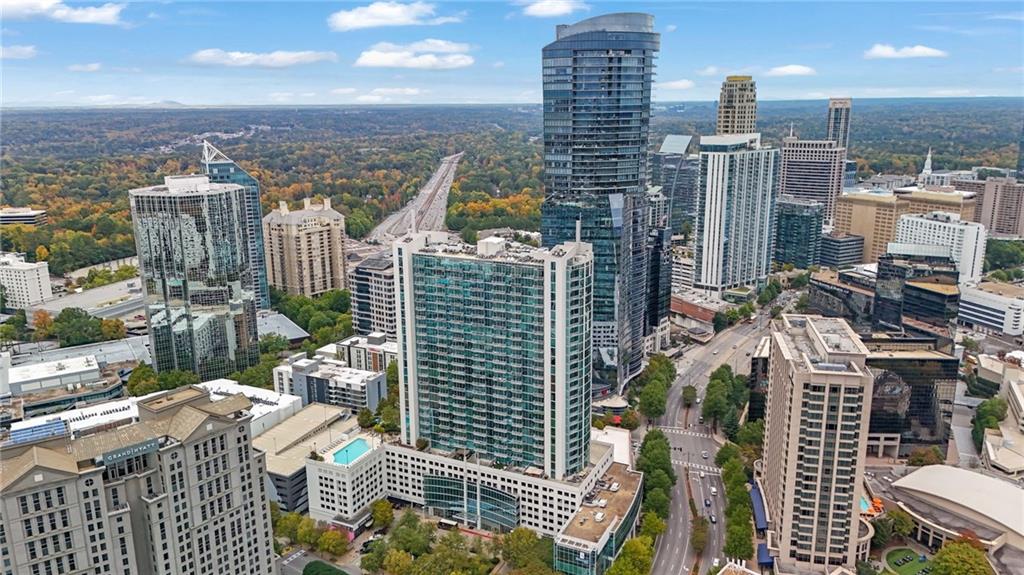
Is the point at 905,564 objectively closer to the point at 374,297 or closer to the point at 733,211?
the point at 374,297

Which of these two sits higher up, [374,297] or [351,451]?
[374,297]

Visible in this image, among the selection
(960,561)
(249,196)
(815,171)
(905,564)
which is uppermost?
(249,196)

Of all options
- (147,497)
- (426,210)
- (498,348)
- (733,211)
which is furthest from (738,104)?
(147,497)

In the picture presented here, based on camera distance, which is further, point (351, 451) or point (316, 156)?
point (316, 156)

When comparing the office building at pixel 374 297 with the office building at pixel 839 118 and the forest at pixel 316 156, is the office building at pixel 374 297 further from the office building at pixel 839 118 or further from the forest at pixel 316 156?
the office building at pixel 839 118

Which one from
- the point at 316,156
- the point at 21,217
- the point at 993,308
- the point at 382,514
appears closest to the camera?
the point at 382,514

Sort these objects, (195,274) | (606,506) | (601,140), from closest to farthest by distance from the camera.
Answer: (606,506) → (601,140) → (195,274)

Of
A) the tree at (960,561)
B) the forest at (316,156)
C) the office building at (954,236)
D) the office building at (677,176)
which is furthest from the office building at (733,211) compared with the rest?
the tree at (960,561)

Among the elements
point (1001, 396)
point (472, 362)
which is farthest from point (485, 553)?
point (1001, 396)
